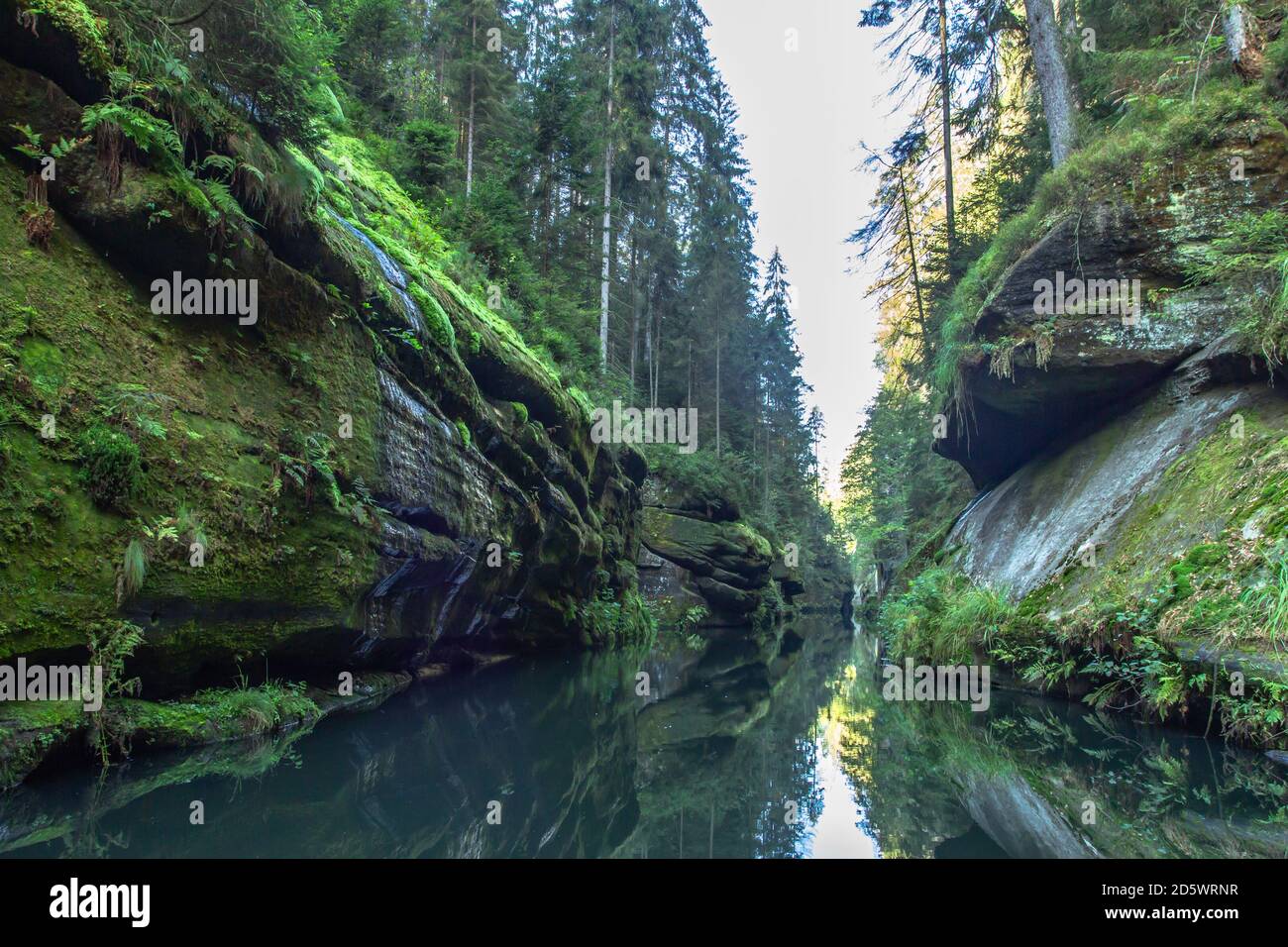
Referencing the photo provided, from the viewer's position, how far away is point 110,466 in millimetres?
4926

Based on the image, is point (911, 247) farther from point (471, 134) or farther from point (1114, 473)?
point (471, 134)

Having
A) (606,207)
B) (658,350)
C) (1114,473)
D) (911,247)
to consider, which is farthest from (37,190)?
(658,350)

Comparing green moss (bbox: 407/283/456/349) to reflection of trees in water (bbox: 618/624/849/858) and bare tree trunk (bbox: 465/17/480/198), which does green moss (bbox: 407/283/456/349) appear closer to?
reflection of trees in water (bbox: 618/624/849/858)

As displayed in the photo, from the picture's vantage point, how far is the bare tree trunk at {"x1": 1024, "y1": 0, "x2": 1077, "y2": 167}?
12727 mm

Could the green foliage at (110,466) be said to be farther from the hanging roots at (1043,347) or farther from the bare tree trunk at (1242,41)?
the bare tree trunk at (1242,41)

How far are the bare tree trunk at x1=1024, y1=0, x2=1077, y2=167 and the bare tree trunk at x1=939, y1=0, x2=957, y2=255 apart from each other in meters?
4.81

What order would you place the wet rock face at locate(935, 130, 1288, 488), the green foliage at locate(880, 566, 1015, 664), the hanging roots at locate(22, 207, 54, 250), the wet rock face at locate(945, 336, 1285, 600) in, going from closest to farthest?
1. the hanging roots at locate(22, 207, 54, 250)
2. the wet rock face at locate(945, 336, 1285, 600)
3. the wet rock face at locate(935, 130, 1288, 488)
4. the green foliage at locate(880, 566, 1015, 664)

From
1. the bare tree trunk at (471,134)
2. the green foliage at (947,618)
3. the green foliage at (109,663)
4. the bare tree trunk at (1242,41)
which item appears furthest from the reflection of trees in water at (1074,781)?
the bare tree trunk at (471,134)

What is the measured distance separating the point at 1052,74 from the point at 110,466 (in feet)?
55.0

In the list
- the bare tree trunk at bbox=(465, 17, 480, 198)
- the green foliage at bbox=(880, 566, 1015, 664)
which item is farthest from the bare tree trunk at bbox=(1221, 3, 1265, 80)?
the bare tree trunk at bbox=(465, 17, 480, 198)

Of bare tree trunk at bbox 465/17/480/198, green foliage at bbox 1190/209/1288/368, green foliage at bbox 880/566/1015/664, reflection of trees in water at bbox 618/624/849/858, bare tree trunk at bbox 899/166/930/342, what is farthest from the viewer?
bare tree trunk at bbox 465/17/480/198

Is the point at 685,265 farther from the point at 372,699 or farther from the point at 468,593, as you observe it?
the point at 372,699

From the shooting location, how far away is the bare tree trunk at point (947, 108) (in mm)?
18391

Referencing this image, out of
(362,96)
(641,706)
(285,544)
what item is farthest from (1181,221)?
(362,96)
